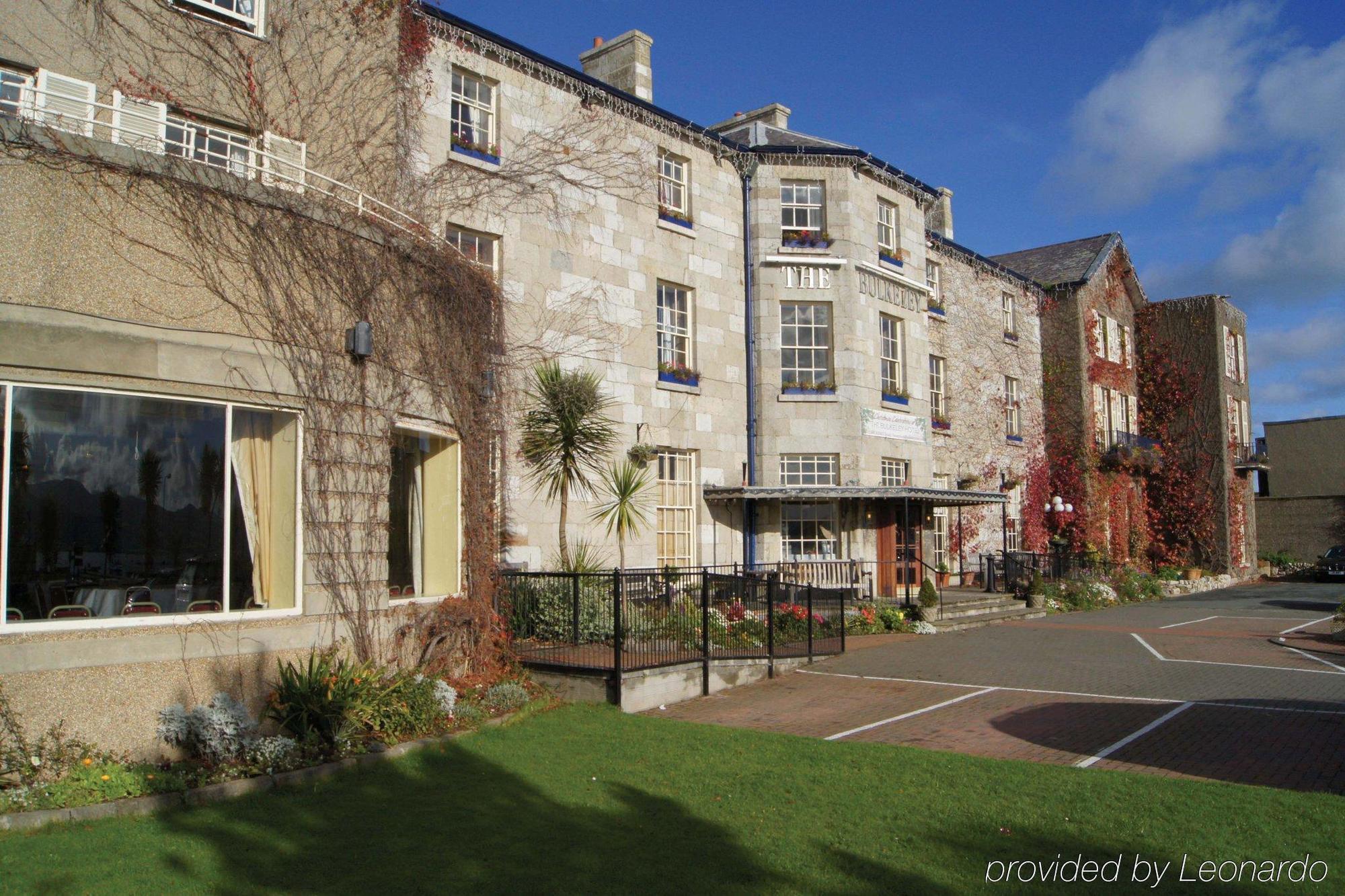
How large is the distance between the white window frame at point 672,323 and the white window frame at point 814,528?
12.8ft

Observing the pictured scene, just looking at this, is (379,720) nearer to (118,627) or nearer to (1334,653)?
(118,627)

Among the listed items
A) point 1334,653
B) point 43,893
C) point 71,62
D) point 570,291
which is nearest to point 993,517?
point 1334,653

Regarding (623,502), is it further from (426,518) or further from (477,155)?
(477,155)

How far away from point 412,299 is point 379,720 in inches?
169

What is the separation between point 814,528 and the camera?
2194 cm

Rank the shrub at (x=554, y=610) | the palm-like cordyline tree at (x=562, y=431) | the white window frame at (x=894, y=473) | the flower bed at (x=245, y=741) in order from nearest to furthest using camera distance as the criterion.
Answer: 1. the flower bed at (x=245, y=741)
2. the shrub at (x=554, y=610)
3. the palm-like cordyline tree at (x=562, y=431)
4. the white window frame at (x=894, y=473)

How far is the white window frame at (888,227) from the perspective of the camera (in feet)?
78.1

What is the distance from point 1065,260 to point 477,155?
25.1 m

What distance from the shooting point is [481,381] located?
12039mm

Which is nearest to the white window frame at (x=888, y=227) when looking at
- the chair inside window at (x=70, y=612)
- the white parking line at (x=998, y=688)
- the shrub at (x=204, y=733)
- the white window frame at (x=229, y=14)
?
the white parking line at (x=998, y=688)

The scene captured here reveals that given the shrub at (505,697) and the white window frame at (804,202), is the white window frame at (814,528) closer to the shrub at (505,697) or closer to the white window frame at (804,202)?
A: the white window frame at (804,202)

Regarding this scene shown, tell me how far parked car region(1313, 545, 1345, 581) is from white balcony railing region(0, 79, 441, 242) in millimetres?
38108

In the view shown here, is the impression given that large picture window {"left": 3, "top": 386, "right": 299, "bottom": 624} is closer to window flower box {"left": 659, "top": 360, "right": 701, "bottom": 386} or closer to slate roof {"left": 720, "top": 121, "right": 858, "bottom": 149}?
window flower box {"left": 659, "top": 360, "right": 701, "bottom": 386}

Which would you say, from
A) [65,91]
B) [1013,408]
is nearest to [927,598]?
[1013,408]
